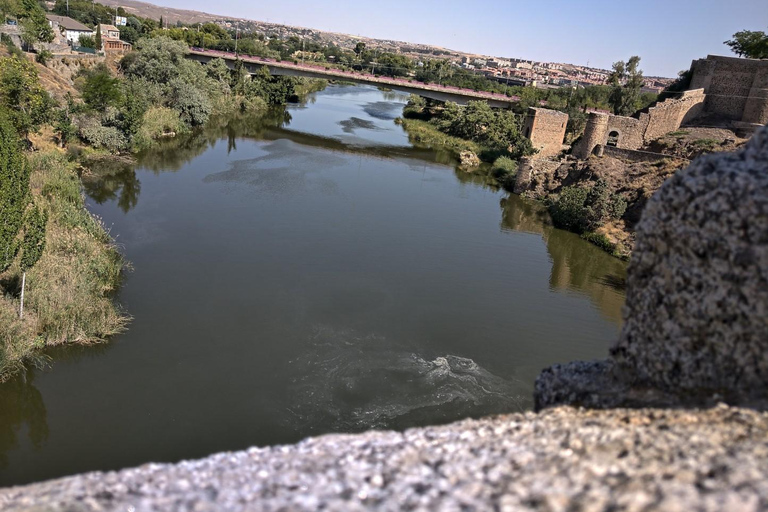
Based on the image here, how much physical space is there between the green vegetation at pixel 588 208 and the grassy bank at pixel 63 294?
15297 mm

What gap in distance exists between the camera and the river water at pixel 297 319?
9281mm

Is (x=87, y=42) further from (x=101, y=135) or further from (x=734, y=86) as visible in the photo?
(x=734, y=86)

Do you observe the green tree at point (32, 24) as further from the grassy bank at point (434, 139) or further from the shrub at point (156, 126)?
the grassy bank at point (434, 139)

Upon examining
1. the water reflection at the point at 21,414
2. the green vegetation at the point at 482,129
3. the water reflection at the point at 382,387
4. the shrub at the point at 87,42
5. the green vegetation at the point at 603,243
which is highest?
the shrub at the point at 87,42

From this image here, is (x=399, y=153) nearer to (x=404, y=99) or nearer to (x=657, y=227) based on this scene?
(x=657, y=227)

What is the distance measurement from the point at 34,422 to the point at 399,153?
26.4m

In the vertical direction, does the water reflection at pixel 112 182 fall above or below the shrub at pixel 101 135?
below

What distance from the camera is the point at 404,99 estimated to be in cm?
6931

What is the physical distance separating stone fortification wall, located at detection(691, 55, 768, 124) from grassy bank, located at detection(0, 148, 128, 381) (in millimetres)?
25756

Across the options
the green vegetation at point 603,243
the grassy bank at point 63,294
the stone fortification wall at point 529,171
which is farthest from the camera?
the stone fortification wall at point 529,171

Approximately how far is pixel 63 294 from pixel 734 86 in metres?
27.9

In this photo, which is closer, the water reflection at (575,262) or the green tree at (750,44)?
the water reflection at (575,262)

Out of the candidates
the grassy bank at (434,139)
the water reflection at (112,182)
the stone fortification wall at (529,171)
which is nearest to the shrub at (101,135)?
the water reflection at (112,182)

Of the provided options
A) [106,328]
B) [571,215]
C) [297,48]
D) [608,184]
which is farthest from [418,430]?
[297,48]
